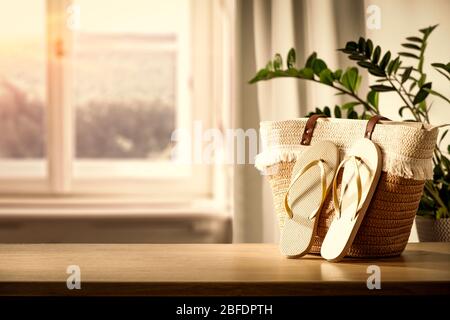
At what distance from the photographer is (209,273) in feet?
3.44

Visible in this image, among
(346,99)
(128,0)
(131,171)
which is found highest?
(128,0)

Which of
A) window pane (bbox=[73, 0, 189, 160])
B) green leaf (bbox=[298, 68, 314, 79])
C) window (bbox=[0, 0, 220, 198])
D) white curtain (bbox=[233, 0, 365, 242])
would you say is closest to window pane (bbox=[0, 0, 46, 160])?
window (bbox=[0, 0, 220, 198])

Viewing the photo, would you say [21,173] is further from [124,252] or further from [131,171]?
[124,252]

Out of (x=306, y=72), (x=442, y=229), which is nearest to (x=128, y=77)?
(x=306, y=72)

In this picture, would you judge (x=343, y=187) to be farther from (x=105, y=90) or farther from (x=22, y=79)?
(x=22, y=79)

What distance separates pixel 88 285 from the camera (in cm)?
97

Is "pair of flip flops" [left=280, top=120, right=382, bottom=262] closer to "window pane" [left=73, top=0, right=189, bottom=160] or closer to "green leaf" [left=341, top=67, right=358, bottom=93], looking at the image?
"green leaf" [left=341, top=67, right=358, bottom=93]

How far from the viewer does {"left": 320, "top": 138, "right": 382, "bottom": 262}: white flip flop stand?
116cm

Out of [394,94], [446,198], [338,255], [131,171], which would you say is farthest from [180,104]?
[338,255]

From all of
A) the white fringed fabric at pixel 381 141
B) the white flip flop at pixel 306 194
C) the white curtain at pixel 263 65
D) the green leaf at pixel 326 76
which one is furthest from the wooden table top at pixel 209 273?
the white curtain at pixel 263 65

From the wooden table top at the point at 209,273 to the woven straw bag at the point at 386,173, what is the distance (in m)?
0.03

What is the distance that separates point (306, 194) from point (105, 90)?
1.28m

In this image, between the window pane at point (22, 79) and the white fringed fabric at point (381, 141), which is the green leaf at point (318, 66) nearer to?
the white fringed fabric at point (381, 141)

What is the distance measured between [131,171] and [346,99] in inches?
29.7
